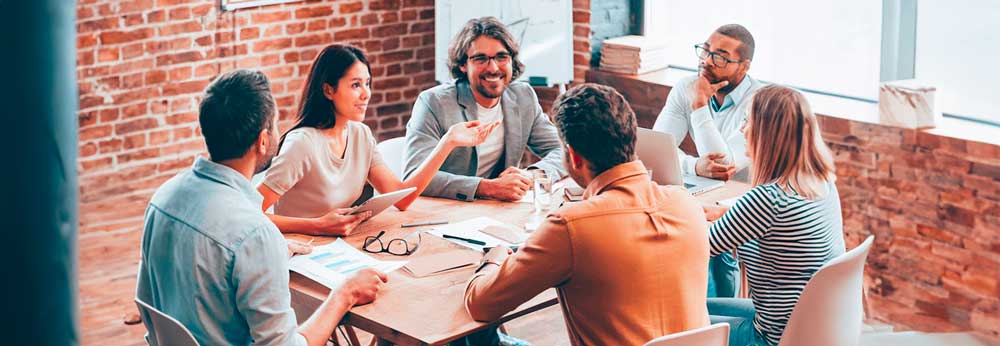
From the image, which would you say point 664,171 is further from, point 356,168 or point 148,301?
point 148,301

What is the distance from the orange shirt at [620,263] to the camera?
206cm

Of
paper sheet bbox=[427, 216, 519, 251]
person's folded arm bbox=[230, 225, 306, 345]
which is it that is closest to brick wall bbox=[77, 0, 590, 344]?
paper sheet bbox=[427, 216, 519, 251]

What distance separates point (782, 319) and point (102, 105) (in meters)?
3.41

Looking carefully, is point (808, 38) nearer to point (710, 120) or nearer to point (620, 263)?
point (710, 120)

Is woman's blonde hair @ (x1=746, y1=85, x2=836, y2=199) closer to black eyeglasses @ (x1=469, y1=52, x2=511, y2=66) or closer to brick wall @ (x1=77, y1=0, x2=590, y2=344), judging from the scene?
black eyeglasses @ (x1=469, y1=52, x2=511, y2=66)

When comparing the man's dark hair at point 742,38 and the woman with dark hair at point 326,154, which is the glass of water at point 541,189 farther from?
the man's dark hair at point 742,38

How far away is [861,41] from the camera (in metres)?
4.58

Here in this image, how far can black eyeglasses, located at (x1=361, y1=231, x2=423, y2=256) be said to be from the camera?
2812mm

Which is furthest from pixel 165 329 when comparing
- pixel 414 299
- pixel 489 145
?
pixel 489 145

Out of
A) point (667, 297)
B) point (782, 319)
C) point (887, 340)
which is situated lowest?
point (887, 340)

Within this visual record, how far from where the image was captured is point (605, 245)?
2057 mm

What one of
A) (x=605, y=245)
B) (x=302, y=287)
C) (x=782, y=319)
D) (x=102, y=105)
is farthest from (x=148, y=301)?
(x=102, y=105)

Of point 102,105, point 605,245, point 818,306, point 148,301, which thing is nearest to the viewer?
point 605,245

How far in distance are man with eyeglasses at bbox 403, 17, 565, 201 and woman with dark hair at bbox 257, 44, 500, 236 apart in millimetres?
295
